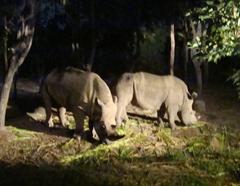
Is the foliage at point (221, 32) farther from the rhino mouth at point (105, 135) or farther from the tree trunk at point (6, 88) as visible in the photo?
the tree trunk at point (6, 88)

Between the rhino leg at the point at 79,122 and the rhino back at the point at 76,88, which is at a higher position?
the rhino back at the point at 76,88

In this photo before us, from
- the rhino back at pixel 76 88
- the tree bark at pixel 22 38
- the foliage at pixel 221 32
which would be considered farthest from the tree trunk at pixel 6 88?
the foliage at pixel 221 32

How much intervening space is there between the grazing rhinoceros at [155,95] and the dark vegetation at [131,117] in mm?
292

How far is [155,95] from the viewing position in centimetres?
1009

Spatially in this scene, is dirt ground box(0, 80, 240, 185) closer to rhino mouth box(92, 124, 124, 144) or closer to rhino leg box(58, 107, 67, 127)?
rhino mouth box(92, 124, 124, 144)

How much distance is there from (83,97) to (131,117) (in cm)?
184

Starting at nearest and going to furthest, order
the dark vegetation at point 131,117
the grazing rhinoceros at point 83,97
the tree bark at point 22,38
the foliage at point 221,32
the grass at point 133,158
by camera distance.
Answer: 1. the foliage at point 221,32
2. the grass at point 133,158
3. the dark vegetation at point 131,117
4. the tree bark at point 22,38
5. the grazing rhinoceros at point 83,97

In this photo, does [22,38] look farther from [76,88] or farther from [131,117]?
[131,117]

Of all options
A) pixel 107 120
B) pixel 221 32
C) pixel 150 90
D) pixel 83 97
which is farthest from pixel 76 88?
pixel 221 32

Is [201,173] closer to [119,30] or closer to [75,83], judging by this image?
[75,83]

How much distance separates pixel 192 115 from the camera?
10.3m

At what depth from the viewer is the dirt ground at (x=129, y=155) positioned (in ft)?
22.6

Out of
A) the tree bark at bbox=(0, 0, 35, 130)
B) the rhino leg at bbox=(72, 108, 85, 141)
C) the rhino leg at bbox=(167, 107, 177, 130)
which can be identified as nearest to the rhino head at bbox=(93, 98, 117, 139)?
the rhino leg at bbox=(72, 108, 85, 141)

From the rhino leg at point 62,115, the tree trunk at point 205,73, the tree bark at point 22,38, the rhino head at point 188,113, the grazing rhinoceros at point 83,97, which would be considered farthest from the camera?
the tree trunk at point 205,73
